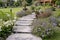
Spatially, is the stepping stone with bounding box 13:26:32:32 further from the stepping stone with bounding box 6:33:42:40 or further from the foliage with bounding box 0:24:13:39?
the stepping stone with bounding box 6:33:42:40

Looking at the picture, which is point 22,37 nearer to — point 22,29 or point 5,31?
point 5,31

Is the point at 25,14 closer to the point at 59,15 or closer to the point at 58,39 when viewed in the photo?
the point at 59,15

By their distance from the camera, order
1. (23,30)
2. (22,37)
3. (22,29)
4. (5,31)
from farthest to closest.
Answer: (22,29)
(23,30)
(5,31)
(22,37)

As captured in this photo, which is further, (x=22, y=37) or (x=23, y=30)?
(x=23, y=30)

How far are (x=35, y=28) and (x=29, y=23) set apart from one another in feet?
4.20

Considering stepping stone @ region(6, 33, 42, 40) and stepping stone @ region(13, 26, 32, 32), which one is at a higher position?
stepping stone @ region(13, 26, 32, 32)

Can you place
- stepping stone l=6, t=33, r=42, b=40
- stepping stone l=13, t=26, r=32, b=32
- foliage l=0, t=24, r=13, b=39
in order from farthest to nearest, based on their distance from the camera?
stepping stone l=13, t=26, r=32, b=32, foliage l=0, t=24, r=13, b=39, stepping stone l=6, t=33, r=42, b=40

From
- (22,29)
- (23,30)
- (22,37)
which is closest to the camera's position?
(22,37)

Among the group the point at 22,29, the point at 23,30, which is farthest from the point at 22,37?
the point at 22,29

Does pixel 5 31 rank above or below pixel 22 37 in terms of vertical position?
above

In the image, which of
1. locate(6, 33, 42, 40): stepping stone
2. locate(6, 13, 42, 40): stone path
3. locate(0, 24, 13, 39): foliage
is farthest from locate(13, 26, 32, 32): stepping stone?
locate(6, 33, 42, 40): stepping stone

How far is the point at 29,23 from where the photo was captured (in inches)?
361

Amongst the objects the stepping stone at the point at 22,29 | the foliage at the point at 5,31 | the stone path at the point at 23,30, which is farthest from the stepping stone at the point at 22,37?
the stepping stone at the point at 22,29

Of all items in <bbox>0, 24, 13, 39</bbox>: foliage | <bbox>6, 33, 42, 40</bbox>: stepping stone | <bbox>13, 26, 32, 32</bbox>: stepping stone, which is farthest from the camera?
<bbox>13, 26, 32, 32</bbox>: stepping stone
